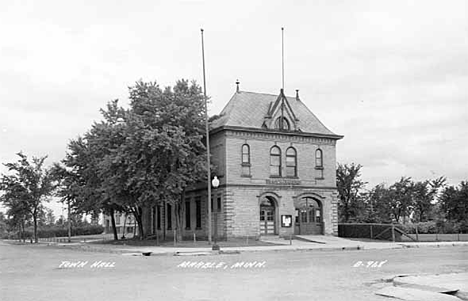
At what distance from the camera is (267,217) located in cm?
5194

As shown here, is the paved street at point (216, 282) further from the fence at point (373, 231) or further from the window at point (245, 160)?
the window at point (245, 160)

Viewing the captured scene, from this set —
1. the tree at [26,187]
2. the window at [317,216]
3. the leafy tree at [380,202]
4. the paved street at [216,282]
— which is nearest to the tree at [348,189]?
the leafy tree at [380,202]

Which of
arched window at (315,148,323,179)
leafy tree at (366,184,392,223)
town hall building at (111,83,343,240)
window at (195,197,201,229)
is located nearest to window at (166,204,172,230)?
town hall building at (111,83,343,240)

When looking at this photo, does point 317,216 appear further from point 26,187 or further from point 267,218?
point 26,187

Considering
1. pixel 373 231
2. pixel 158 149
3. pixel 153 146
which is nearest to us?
pixel 153 146

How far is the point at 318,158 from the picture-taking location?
54.4 metres

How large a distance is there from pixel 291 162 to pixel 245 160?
14.4 ft

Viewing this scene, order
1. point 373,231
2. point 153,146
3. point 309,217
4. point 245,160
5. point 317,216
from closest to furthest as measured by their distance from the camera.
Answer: point 153,146 → point 245,160 → point 373,231 → point 309,217 → point 317,216

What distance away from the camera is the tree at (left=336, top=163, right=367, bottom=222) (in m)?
65.6

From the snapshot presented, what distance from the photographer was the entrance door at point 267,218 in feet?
169

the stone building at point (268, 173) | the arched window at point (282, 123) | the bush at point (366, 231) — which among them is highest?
the arched window at point (282, 123)

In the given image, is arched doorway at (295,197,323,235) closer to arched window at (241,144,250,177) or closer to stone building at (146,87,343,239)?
stone building at (146,87,343,239)

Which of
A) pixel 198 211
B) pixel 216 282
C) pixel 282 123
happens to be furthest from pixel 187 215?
pixel 216 282

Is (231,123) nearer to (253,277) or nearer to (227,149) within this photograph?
(227,149)
